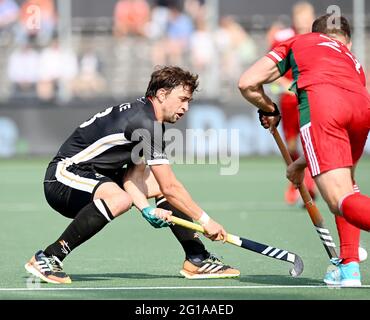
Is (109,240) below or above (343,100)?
below

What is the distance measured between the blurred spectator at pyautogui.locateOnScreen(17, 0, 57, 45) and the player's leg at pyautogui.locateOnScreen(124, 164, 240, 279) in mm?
12093

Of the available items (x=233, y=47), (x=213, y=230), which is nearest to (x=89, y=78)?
(x=233, y=47)

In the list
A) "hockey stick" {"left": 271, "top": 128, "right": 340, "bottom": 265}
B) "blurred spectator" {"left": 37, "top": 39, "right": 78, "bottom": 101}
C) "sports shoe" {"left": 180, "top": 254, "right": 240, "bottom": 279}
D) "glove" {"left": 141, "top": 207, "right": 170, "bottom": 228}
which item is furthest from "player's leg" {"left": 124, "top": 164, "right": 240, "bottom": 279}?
"blurred spectator" {"left": 37, "top": 39, "right": 78, "bottom": 101}

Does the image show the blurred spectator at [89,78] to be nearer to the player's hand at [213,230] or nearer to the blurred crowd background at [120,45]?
the blurred crowd background at [120,45]

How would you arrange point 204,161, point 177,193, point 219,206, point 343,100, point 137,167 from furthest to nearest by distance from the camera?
point 204,161 < point 219,206 < point 137,167 < point 177,193 < point 343,100

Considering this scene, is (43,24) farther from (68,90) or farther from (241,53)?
(241,53)

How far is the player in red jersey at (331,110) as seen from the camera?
5816 mm

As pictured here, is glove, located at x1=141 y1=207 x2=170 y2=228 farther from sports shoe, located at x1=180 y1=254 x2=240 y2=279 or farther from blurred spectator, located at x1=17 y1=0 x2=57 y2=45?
blurred spectator, located at x1=17 y1=0 x2=57 y2=45

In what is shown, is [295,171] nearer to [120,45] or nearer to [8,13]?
[120,45]

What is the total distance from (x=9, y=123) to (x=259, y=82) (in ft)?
41.6

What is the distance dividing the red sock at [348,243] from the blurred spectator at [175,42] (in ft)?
42.3

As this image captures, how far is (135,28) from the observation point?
19453 millimetres
